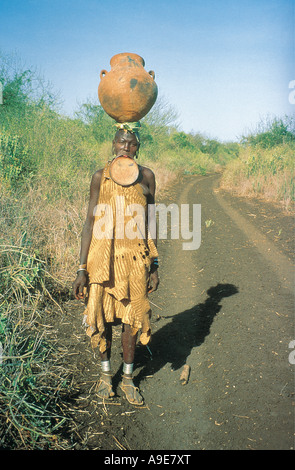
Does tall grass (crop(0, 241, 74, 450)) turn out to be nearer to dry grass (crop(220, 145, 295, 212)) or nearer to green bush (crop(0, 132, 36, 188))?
green bush (crop(0, 132, 36, 188))

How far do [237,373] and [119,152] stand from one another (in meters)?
1.84

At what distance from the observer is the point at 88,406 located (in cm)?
217

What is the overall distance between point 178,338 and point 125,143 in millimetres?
1869

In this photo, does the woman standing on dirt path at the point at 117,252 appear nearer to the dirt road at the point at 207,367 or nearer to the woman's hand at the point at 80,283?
the woman's hand at the point at 80,283

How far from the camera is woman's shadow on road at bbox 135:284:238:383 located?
2.68 m

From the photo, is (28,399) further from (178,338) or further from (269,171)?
(269,171)

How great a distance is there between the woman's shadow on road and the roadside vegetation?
661mm

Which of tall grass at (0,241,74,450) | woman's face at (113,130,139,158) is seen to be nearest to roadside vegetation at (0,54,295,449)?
tall grass at (0,241,74,450)

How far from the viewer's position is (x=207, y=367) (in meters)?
2.60

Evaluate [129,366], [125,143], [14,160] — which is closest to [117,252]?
[125,143]

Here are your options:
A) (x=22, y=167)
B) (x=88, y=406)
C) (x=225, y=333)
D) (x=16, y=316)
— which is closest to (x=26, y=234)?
(x=16, y=316)

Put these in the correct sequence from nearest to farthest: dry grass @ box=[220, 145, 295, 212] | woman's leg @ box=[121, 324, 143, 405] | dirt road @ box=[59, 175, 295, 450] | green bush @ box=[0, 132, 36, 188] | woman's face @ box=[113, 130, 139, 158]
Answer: dirt road @ box=[59, 175, 295, 450] < woman's face @ box=[113, 130, 139, 158] < woman's leg @ box=[121, 324, 143, 405] < green bush @ box=[0, 132, 36, 188] < dry grass @ box=[220, 145, 295, 212]

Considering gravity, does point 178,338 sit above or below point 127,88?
below

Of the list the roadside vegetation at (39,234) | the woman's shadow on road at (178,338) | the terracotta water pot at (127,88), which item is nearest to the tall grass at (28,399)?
the roadside vegetation at (39,234)
